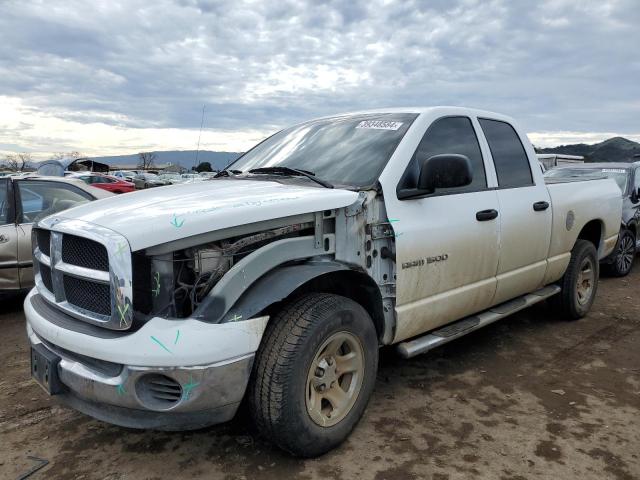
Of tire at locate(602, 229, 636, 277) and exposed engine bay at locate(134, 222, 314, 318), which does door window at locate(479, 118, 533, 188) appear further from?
tire at locate(602, 229, 636, 277)

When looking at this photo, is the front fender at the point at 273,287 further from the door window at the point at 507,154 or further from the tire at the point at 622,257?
the tire at the point at 622,257

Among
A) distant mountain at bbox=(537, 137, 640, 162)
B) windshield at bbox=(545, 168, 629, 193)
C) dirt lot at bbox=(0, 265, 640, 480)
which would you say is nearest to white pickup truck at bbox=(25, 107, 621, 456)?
dirt lot at bbox=(0, 265, 640, 480)

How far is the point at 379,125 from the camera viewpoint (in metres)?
3.55

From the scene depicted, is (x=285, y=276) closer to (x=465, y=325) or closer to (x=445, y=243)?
(x=445, y=243)

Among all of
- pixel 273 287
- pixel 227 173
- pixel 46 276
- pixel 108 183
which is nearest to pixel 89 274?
pixel 46 276

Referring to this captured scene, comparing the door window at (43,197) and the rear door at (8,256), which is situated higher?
the door window at (43,197)

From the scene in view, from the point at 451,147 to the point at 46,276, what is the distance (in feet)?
8.98

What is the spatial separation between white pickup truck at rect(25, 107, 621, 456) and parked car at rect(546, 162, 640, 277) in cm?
447

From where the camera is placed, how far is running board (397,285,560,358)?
3.22 metres

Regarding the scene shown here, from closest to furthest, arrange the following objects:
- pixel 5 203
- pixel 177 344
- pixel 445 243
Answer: pixel 177 344, pixel 445 243, pixel 5 203

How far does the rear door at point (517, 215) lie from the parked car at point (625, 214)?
325 cm

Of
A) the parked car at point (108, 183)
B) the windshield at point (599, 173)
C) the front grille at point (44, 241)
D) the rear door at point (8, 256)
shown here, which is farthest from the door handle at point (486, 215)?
the parked car at point (108, 183)

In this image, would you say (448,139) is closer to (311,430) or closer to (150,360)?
(311,430)

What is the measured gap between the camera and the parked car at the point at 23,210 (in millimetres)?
5281
